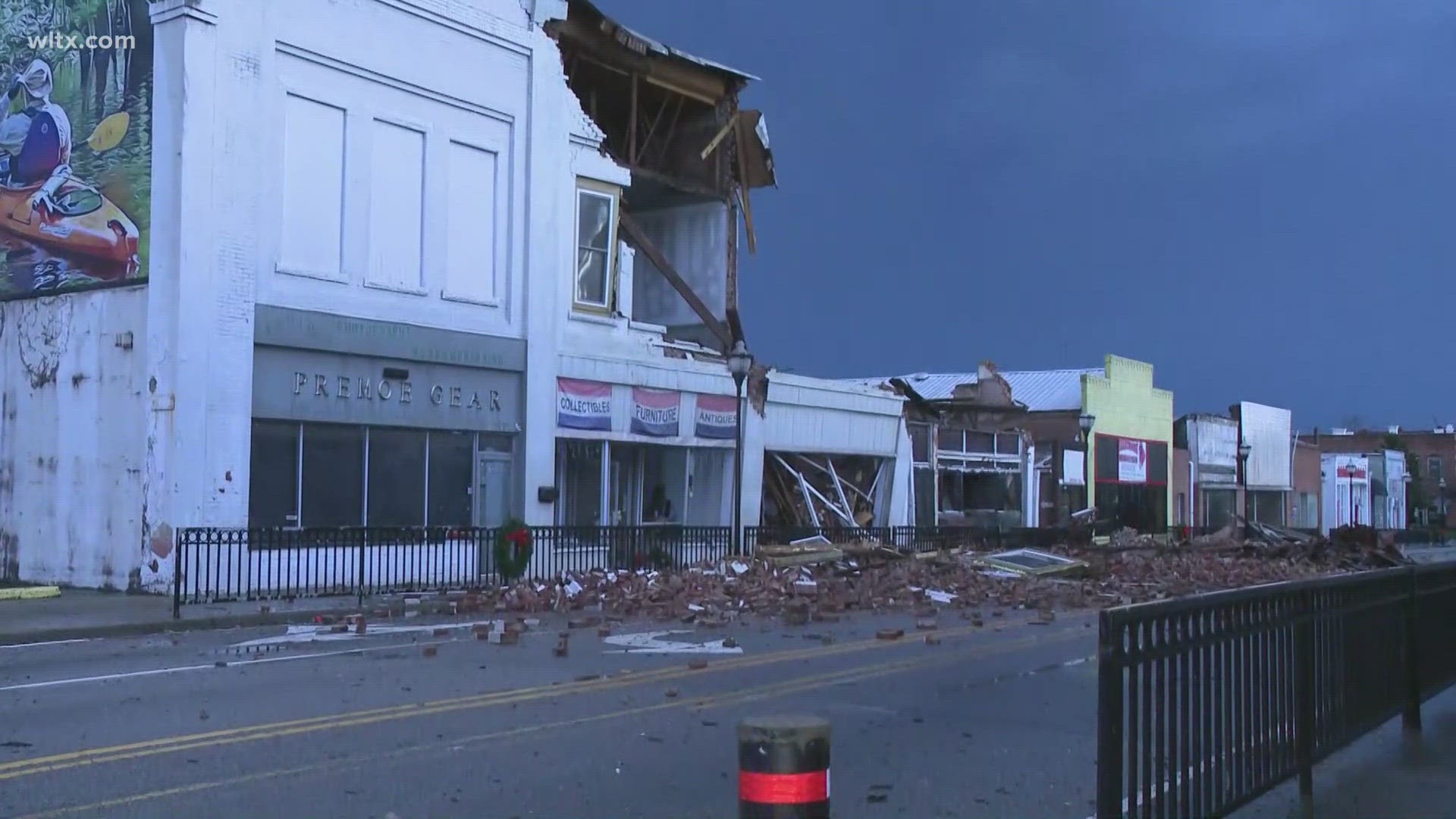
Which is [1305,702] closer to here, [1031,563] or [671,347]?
[1031,563]

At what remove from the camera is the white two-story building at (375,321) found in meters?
22.2

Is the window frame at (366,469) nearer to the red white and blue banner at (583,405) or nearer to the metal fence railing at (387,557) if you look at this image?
the metal fence railing at (387,557)

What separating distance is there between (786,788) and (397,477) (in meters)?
22.5

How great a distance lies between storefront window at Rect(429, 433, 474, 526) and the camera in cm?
2647

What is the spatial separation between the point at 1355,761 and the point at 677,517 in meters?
24.2

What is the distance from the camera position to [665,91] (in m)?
34.7

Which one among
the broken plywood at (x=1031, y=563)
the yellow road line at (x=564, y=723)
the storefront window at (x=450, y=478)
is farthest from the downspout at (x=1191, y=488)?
the yellow road line at (x=564, y=723)

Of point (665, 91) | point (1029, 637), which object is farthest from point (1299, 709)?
point (665, 91)

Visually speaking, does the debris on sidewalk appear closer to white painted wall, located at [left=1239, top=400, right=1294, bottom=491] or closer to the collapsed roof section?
the collapsed roof section

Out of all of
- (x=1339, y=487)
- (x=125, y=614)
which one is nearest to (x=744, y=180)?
(x=125, y=614)

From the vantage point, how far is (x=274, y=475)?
2339 centimetres

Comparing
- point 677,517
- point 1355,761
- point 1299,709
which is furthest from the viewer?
point 677,517

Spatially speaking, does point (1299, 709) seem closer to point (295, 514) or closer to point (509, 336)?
point (295, 514)

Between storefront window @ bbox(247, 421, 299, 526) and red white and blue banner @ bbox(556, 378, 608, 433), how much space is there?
6520 mm
